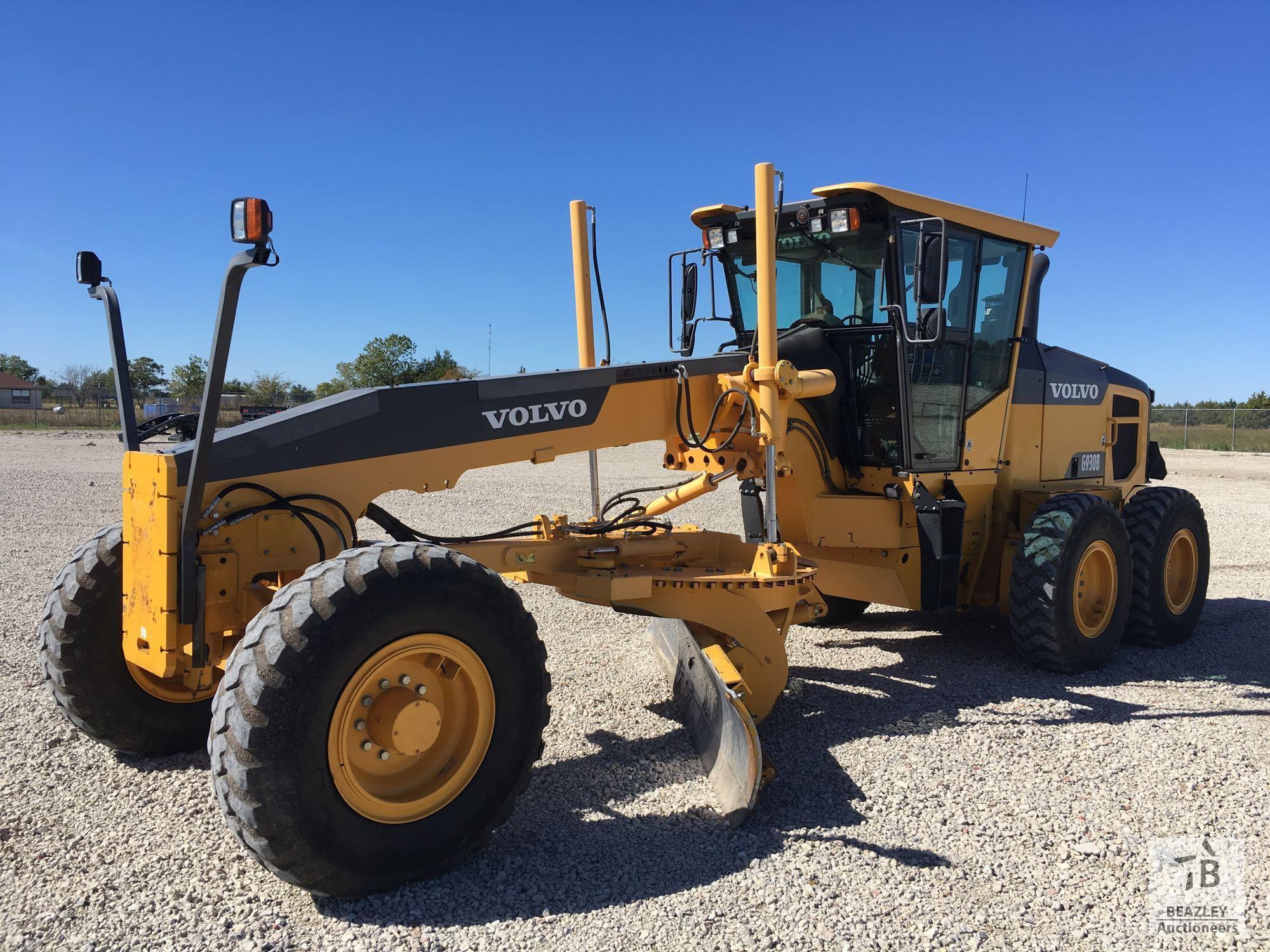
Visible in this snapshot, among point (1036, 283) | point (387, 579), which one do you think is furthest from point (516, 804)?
point (1036, 283)

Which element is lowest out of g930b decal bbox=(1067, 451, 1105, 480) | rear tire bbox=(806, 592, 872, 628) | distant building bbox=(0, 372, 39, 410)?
rear tire bbox=(806, 592, 872, 628)

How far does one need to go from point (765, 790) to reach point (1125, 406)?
5.48m

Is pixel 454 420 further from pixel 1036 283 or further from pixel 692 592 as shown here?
pixel 1036 283

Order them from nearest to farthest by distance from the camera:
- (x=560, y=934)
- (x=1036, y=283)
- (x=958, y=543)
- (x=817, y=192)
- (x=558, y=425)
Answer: (x=560, y=934) → (x=558, y=425) → (x=817, y=192) → (x=958, y=543) → (x=1036, y=283)

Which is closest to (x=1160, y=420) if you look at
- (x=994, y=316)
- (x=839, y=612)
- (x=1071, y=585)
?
(x=839, y=612)

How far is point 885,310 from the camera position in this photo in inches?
235

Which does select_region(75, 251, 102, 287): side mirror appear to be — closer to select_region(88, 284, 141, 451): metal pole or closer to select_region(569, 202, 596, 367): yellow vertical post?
select_region(88, 284, 141, 451): metal pole

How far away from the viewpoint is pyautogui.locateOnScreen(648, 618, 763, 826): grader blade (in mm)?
3979

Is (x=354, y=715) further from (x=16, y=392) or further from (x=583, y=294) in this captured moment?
(x=16, y=392)

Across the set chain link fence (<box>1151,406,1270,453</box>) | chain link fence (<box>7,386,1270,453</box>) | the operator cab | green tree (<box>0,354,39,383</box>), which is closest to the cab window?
the operator cab

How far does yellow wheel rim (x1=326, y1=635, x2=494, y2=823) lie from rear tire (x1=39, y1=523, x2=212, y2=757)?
1.47 meters

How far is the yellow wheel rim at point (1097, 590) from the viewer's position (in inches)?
255

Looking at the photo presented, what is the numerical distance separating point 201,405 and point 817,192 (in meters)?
4.00

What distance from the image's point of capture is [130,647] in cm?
378
